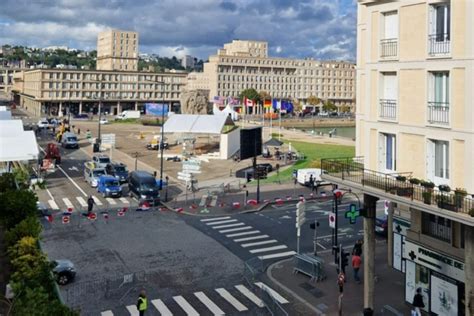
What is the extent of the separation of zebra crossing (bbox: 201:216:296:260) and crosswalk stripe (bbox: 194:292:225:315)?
21.0 feet

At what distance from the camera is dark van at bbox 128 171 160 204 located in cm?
4606

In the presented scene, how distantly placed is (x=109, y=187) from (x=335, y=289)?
28.8 metres

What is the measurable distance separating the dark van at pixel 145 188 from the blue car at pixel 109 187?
166 cm

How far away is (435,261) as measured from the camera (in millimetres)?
21375

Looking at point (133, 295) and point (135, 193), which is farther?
point (135, 193)

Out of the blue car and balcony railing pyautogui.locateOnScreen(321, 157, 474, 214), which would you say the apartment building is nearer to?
balcony railing pyautogui.locateOnScreen(321, 157, 474, 214)

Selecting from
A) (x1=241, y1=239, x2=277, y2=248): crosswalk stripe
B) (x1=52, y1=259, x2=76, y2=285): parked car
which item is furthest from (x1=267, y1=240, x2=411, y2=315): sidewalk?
(x1=52, y1=259, x2=76, y2=285): parked car

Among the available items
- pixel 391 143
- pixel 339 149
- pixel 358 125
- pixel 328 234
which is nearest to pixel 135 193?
pixel 328 234

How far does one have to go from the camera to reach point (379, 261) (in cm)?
2970

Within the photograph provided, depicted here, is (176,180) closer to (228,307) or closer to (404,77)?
(228,307)

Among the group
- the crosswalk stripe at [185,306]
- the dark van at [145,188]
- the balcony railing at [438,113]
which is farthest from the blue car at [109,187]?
the balcony railing at [438,113]

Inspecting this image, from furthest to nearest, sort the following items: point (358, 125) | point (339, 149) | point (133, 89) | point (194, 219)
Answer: point (133, 89), point (339, 149), point (194, 219), point (358, 125)

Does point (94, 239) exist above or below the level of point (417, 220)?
below

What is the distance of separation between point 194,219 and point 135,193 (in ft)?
32.5
